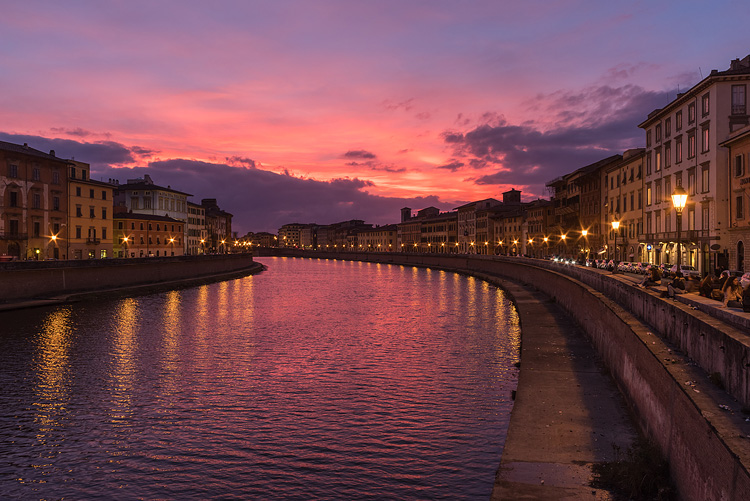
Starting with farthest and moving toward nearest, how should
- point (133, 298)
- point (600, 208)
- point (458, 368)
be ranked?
point (600, 208), point (133, 298), point (458, 368)

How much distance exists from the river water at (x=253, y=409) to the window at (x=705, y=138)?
2596 cm

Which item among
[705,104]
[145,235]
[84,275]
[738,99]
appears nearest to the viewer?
[738,99]

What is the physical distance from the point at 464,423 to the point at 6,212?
68.1 meters

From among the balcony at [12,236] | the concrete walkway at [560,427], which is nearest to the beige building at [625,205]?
the concrete walkway at [560,427]

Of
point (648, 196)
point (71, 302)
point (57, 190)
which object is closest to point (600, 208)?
point (648, 196)

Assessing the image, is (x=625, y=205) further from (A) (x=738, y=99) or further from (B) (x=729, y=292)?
(B) (x=729, y=292)

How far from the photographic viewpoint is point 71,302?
165 feet

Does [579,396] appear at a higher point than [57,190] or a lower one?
lower

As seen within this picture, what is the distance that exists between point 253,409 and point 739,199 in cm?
3945

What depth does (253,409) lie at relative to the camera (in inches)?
739

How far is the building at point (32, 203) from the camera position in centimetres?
6738

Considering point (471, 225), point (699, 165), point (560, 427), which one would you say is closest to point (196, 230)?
point (471, 225)

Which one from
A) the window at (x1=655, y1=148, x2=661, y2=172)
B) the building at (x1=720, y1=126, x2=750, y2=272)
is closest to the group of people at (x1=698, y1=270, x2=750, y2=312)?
the building at (x1=720, y1=126, x2=750, y2=272)

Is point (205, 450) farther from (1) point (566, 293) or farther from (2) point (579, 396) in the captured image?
(1) point (566, 293)
